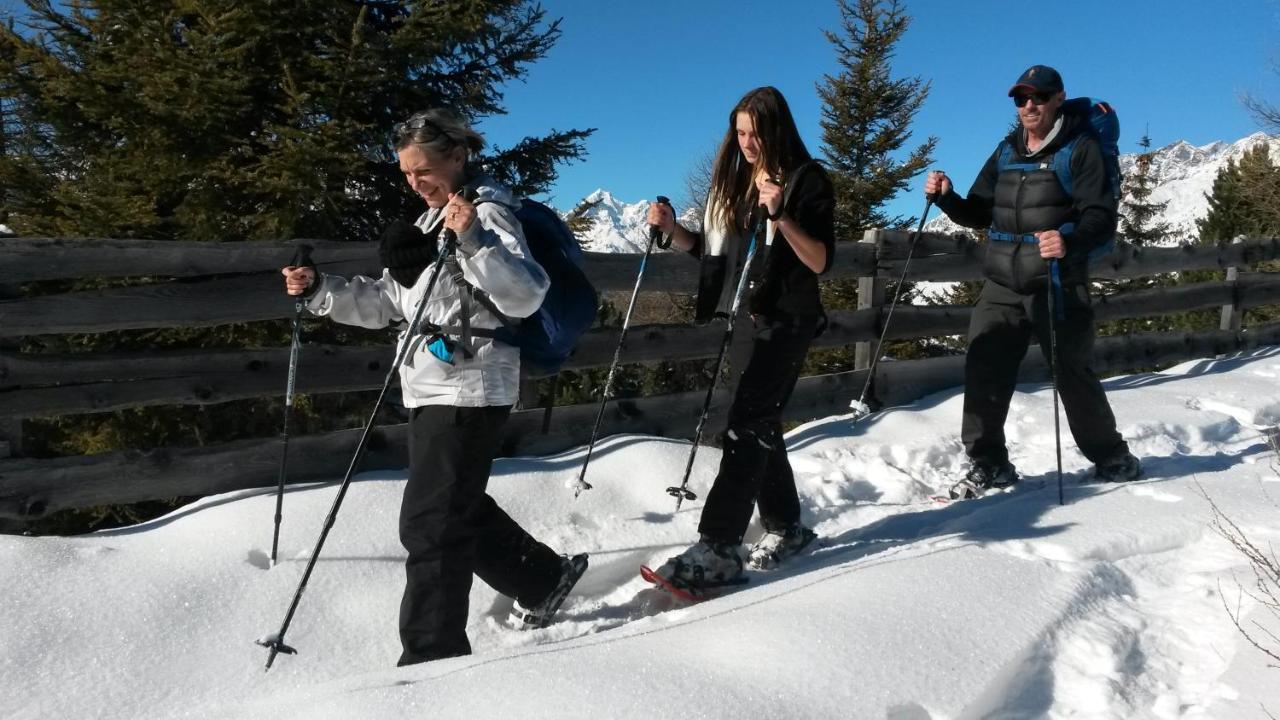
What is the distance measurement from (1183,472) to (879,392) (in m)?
2.10

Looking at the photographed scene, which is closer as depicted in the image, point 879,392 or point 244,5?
point 879,392

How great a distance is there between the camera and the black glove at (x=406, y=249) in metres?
2.50

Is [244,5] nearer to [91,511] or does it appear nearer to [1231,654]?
[91,511]

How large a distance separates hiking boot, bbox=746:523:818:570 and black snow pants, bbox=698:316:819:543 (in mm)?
319

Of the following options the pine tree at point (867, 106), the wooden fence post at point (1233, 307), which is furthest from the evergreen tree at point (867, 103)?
the wooden fence post at point (1233, 307)

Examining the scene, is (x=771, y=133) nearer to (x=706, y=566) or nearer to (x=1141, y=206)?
(x=706, y=566)

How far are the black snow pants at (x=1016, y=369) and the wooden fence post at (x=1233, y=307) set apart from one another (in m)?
6.18

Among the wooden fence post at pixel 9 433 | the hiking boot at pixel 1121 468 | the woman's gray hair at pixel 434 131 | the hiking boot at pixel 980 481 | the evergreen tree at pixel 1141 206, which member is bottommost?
the hiking boot at pixel 980 481

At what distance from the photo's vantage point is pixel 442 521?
2.58m

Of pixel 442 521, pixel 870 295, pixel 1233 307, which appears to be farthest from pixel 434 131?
pixel 1233 307

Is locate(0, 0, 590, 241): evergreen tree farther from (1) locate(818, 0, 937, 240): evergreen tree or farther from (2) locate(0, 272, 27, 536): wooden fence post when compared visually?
(1) locate(818, 0, 937, 240): evergreen tree

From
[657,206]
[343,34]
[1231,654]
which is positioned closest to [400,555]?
[657,206]

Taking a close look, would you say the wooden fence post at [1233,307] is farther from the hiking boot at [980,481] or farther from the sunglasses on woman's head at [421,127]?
the sunglasses on woman's head at [421,127]

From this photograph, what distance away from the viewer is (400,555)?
3.37 metres
